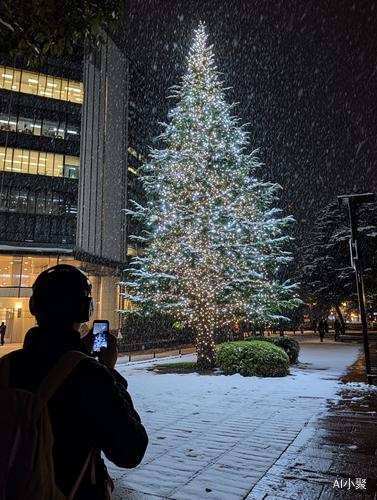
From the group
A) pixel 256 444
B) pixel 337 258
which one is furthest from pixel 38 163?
pixel 256 444

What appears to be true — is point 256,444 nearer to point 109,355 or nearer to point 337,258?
point 109,355

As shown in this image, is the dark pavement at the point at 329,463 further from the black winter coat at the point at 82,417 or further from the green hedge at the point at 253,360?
the green hedge at the point at 253,360

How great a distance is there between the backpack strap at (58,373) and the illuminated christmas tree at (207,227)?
40.4 feet

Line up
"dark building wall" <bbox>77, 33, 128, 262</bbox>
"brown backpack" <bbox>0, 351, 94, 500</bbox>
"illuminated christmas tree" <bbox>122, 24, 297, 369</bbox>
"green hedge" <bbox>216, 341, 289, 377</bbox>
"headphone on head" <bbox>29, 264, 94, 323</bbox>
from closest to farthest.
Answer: "brown backpack" <bbox>0, 351, 94, 500</bbox> < "headphone on head" <bbox>29, 264, 94, 323</bbox> < "green hedge" <bbox>216, 341, 289, 377</bbox> < "illuminated christmas tree" <bbox>122, 24, 297, 369</bbox> < "dark building wall" <bbox>77, 33, 128, 262</bbox>

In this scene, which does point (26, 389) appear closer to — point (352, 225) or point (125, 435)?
point (125, 435)

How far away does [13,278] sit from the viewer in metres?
34.2

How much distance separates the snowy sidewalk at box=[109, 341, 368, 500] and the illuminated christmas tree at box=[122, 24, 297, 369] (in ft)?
10.6

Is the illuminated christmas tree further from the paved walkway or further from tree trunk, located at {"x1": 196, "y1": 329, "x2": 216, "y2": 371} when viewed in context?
the paved walkway

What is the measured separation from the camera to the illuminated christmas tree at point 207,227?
14.4 metres

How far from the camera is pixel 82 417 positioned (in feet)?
5.04

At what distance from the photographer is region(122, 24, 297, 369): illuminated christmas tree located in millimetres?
14391

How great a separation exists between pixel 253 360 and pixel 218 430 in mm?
6293

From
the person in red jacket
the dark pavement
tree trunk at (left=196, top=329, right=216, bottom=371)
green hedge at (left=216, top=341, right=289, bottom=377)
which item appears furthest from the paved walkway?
tree trunk at (left=196, top=329, right=216, bottom=371)

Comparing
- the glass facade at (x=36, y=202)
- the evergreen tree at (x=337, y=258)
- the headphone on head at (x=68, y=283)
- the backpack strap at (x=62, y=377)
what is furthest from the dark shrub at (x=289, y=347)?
the glass facade at (x=36, y=202)
